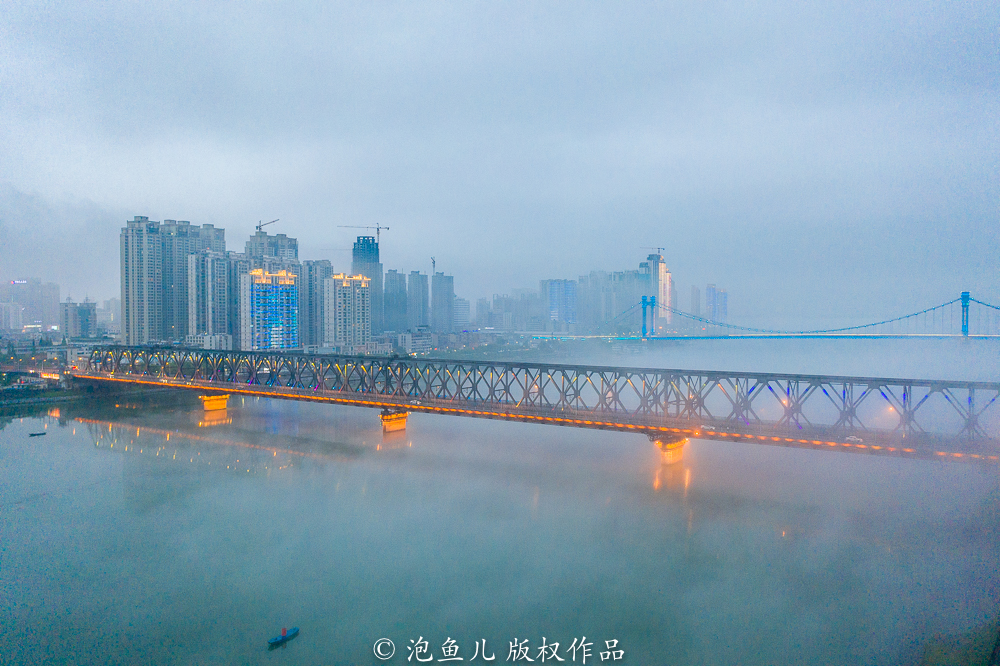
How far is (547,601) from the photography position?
29.1ft

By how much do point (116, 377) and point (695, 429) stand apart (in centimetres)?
2962

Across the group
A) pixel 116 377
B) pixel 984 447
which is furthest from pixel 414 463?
pixel 116 377

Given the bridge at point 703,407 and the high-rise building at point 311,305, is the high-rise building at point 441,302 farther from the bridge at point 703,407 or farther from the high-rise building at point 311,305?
the bridge at point 703,407

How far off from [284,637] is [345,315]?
44958mm

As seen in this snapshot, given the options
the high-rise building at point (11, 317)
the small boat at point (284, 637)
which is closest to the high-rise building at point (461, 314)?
the high-rise building at point (11, 317)

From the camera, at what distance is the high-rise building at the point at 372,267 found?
2972 inches

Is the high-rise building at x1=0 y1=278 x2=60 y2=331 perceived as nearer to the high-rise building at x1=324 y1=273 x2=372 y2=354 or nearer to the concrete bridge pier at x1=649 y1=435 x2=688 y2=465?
the high-rise building at x1=324 y1=273 x2=372 y2=354

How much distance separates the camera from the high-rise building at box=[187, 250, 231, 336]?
47688mm

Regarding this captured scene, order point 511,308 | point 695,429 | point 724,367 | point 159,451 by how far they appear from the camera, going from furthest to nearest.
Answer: point 511,308, point 724,367, point 159,451, point 695,429

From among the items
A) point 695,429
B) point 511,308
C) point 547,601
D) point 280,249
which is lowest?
point 547,601

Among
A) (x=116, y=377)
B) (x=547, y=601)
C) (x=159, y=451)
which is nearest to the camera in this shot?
(x=547, y=601)

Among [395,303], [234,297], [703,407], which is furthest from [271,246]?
[703,407]

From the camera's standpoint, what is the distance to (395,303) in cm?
7831

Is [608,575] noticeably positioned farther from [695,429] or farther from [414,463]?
[414,463]
